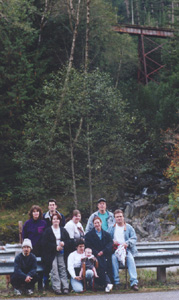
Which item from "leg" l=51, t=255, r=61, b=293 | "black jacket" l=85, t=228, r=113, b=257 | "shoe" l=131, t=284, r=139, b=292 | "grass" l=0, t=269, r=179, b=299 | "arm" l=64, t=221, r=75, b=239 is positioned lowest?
"grass" l=0, t=269, r=179, b=299

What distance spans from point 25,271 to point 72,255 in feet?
3.20

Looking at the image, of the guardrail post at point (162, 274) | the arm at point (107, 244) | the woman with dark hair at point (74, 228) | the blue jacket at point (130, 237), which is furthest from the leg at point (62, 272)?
the guardrail post at point (162, 274)

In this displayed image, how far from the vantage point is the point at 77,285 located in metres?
8.60

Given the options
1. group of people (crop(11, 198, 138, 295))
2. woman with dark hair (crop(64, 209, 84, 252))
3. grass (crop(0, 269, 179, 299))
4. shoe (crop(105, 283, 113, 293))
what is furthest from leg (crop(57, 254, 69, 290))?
shoe (crop(105, 283, 113, 293))

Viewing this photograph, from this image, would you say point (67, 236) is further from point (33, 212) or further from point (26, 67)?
point (26, 67)

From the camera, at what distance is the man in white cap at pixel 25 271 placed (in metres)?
8.32

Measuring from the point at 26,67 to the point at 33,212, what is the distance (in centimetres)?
2332

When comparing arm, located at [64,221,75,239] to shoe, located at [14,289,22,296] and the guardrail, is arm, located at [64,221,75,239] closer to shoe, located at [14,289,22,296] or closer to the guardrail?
the guardrail

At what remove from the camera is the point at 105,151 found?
25.7 m

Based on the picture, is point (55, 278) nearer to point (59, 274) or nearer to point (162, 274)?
point (59, 274)

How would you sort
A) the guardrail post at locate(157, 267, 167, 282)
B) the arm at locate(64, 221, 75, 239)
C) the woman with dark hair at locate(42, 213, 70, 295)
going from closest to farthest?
the woman with dark hair at locate(42, 213, 70, 295), the guardrail post at locate(157, 267, 167, 282), the arm at locate(64, 221, 75, 239)

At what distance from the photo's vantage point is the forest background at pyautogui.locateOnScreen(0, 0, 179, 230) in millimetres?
25453

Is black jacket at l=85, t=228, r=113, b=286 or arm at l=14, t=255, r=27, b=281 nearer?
arm at l=14, t=255, r=27, b=281

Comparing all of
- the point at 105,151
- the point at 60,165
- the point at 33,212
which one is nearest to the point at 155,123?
the point at 105,151
